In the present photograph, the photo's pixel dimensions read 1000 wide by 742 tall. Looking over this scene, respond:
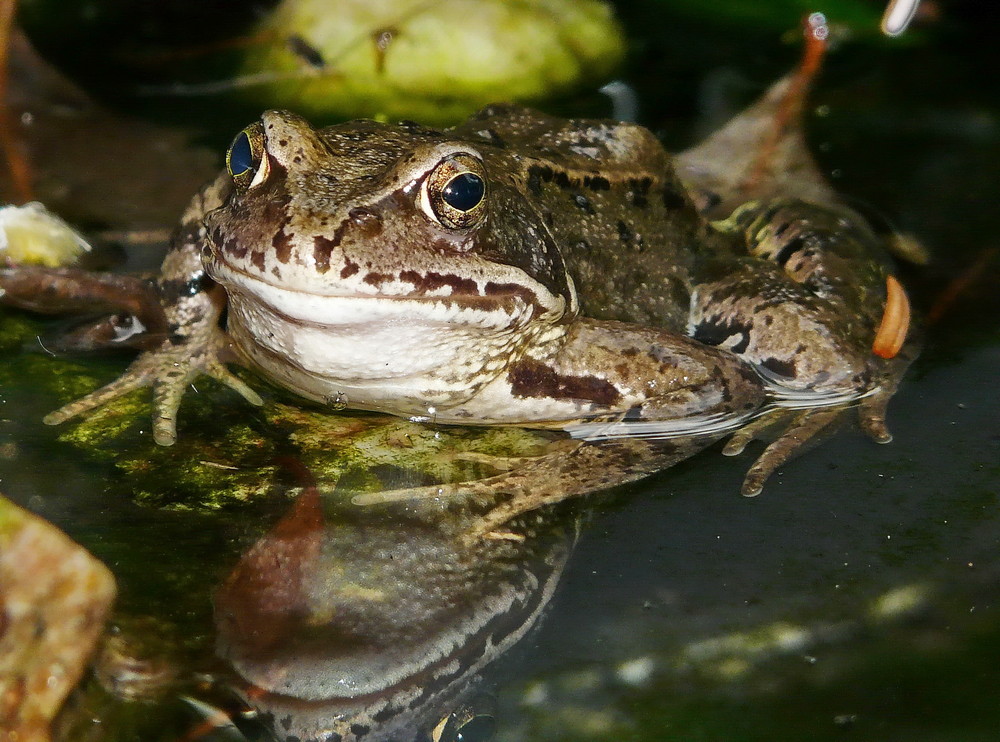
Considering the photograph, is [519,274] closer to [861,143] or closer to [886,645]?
[886,645]

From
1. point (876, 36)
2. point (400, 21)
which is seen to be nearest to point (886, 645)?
point (400, 21)

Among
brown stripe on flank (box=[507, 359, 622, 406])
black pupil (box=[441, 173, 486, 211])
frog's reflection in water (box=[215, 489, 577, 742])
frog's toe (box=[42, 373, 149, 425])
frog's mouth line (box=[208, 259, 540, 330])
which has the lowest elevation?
frog's reflection in water (box=[215, 489, 577, 742])

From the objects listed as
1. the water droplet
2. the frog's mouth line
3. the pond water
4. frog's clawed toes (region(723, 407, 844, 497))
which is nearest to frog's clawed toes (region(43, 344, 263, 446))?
the pond water

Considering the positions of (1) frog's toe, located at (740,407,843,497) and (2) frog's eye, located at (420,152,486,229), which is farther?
(1) frog's toe, located at (740,407,843,497)

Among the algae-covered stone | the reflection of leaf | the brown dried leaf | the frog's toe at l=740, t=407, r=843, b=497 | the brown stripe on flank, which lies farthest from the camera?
the algae-covered stone

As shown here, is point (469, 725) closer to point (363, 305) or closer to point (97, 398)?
point (363, 305)

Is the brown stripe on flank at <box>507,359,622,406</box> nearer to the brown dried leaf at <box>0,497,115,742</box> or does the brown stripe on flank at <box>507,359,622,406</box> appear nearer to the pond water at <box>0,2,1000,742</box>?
the pond water at <box>0,2,1000,742</box>

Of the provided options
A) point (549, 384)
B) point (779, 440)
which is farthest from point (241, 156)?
point (779, 440)
